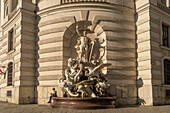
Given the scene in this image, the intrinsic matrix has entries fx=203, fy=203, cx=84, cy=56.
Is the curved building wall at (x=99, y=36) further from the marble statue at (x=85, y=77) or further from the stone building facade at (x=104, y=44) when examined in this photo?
the marble statue at (x=85, y=77)

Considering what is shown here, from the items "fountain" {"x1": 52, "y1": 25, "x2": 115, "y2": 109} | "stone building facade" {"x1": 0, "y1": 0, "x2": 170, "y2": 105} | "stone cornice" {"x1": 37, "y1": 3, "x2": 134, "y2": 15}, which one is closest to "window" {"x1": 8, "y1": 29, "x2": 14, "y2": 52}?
"stone building facade" {"x1": 0, "y1": 0, "x2": 170, "y2": 105}

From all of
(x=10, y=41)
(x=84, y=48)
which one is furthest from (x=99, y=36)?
(x=10, y=41)

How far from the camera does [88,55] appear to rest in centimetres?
2016

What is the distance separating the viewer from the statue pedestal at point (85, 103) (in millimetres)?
15690

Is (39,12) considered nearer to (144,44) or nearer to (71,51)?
(71,51)

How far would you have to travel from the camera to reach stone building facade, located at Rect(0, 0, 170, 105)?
65.9 ft

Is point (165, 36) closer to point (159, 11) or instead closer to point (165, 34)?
point (165, 34)

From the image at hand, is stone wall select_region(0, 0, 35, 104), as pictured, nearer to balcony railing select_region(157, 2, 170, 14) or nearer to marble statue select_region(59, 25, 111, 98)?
marble statue select_region(59, 25, 111, 98)

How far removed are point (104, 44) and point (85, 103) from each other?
6.84m

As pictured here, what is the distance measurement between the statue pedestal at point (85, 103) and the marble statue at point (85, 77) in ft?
2.19

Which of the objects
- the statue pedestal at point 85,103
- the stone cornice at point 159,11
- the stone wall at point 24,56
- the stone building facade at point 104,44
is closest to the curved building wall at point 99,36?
the stone building facade at point 104,44

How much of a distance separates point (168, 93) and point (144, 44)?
19.9ft

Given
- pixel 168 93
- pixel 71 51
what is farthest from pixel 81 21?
pixel 168 93

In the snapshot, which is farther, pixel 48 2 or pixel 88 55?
pixel 48 2
